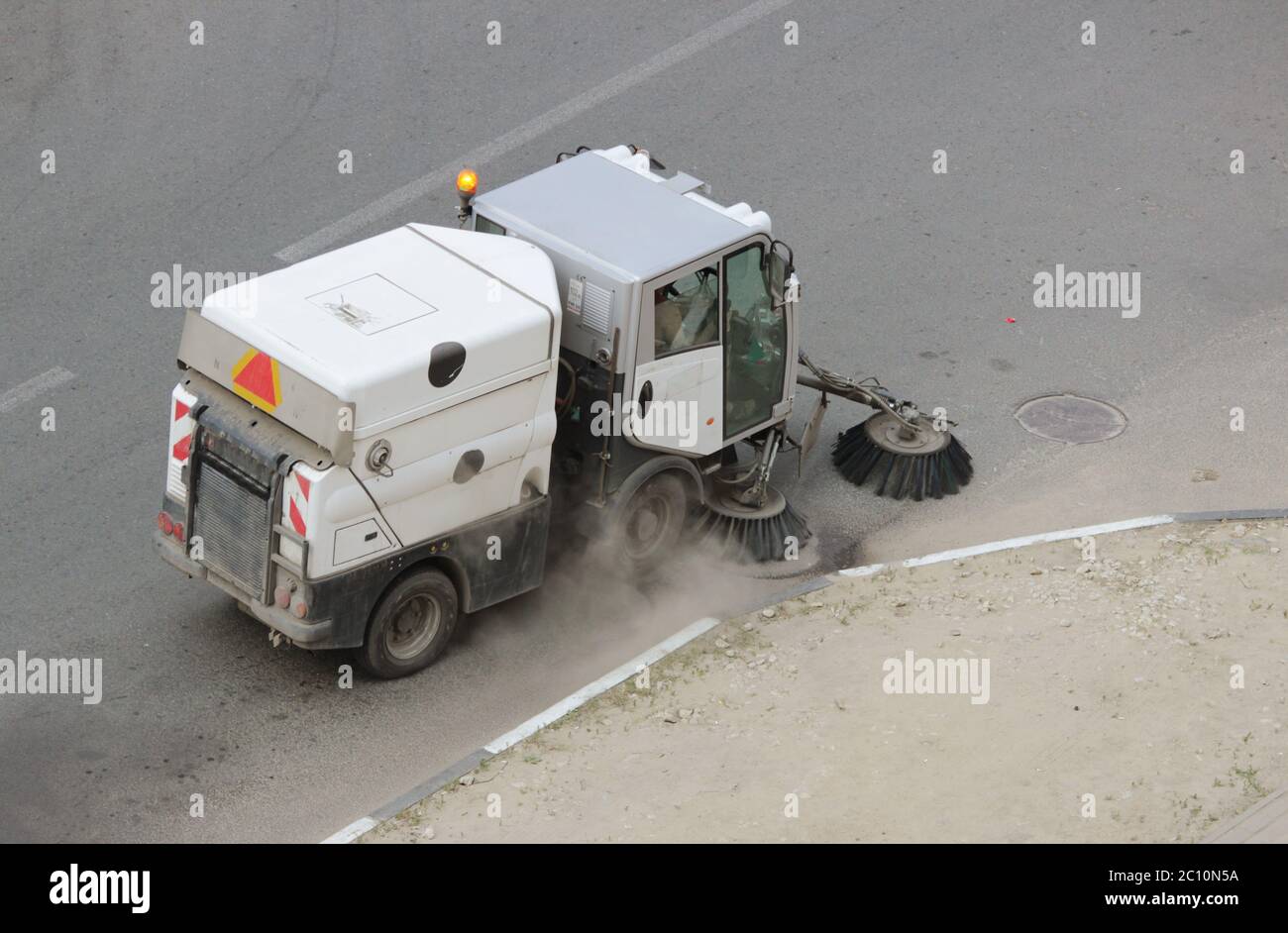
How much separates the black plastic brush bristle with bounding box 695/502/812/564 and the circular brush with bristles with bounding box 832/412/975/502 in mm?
1149

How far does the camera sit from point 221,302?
32.3 feet

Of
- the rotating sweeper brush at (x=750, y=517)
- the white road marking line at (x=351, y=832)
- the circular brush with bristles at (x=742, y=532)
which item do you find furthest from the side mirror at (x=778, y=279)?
the white road marking line at (x=351, y=832)

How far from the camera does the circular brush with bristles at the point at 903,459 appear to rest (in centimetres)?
1262

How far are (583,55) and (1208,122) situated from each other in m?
5.90

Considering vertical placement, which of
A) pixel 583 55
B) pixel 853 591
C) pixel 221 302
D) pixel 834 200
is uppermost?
pixel 583 55

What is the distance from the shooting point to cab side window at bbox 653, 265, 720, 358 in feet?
35.0

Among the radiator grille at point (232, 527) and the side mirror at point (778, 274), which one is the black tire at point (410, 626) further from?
the side mirror at point (778, 274)

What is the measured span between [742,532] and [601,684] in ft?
5.62

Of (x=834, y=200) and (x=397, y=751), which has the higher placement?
(x=834, y=200)

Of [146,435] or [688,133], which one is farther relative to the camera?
[688,133]

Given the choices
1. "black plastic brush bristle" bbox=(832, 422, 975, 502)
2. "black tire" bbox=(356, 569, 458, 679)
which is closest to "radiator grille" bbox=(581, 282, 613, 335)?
"black tire" bbox=(356, 569, 458, 679)

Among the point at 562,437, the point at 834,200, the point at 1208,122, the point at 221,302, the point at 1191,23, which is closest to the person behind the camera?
the point at 221,302

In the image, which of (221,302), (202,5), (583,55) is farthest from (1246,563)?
(202,5)

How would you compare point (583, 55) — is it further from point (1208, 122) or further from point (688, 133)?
point (1208, 122)
